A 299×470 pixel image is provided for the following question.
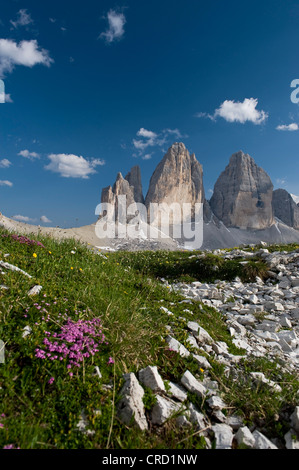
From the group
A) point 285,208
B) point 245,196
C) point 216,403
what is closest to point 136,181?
point 245,196

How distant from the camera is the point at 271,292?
27.7 ft

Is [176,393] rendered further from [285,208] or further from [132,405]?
A: [285,208]

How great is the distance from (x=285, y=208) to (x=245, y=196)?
5040cm

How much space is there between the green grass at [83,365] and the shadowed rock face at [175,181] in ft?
467

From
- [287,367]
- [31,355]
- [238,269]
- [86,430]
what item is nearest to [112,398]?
[86,430]

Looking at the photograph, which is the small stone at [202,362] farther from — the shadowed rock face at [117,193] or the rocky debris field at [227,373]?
the shadowed rock face at [117,193]

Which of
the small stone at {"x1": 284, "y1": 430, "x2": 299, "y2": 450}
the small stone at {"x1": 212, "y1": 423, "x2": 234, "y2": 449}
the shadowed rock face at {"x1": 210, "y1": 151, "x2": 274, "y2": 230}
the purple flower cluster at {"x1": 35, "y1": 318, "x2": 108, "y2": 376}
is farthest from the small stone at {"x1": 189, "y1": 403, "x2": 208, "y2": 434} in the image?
the shadowed rock face at {"x1": 210, "y1": 151, "x2": 274, "y2": 230}

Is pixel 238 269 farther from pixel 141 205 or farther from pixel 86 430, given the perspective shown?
pixel 141 205

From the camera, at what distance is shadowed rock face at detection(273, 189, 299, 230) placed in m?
183

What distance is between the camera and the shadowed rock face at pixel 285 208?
183 m

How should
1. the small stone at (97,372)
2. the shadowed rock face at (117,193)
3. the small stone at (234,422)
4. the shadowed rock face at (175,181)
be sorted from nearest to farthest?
the small stone at (234,422)
the small stone at (97,372)
the shadowed rock face at (117,193)
the shadowed rock face at (175,181)

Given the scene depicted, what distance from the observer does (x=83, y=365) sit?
109 inches

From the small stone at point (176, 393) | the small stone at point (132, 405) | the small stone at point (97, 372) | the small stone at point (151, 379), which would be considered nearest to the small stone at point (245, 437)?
the small stone at point (176, 393)
